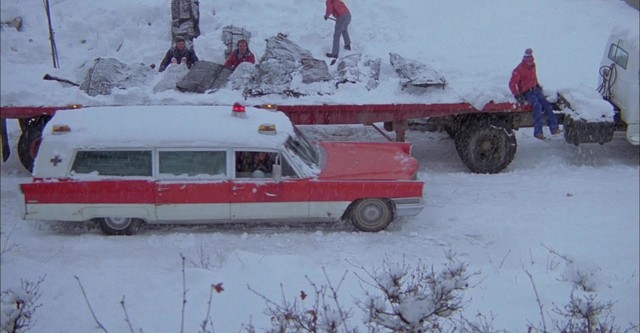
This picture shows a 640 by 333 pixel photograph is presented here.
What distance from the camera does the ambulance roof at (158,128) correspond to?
668 centimetres

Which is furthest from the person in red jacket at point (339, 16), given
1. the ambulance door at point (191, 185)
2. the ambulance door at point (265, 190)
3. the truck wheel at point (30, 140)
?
the truck wheel at point (30, 140)

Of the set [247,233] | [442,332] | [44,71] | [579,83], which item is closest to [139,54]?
[44,71]

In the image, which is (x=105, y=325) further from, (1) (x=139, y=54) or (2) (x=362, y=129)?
(2) (x=362, y=129)

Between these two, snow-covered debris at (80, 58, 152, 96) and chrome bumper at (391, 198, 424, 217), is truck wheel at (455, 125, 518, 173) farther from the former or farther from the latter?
snow-covered debris at (80, 58, 152, 96)

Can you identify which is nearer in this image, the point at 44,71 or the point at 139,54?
the point at 44,71

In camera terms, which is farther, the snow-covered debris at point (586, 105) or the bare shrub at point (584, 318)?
the snow-covered debris at point (586, 105)

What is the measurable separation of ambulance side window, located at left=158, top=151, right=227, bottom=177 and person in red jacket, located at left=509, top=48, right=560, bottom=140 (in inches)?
136

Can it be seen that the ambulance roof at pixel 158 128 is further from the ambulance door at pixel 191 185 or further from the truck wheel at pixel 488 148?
the truck wheel at pixel 488 148

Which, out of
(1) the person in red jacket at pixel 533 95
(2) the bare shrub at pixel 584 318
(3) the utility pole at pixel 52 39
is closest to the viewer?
(2) the bare shrub at pixel 584 318

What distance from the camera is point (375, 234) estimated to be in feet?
22.9

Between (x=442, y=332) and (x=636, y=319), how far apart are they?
1.75 m

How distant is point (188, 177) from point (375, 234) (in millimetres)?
1771

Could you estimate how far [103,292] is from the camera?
4.88 m

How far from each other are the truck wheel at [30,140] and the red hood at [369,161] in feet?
8.34
